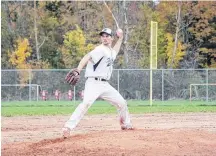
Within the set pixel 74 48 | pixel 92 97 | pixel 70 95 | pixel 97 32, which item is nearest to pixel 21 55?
pixel 74 48

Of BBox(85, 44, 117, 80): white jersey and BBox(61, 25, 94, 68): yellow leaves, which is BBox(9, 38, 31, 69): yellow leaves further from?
BBox(85, 44, 117, 80): white jersey

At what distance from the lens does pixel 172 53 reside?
43500mm

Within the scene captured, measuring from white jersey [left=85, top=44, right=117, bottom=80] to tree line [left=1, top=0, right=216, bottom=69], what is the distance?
31853 millimetres

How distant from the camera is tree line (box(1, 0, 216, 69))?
4369 cm

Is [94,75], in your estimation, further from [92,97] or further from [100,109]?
[100,109]

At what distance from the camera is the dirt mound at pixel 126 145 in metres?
9.05

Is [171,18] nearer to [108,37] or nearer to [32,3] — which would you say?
[32,3]

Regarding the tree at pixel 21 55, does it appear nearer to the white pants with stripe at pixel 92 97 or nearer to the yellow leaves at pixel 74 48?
the yellow leaves at pixel 74 48

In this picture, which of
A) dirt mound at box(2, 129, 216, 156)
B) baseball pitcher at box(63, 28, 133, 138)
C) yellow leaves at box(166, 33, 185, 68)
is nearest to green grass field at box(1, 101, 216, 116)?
yellow leaves at box(166, 33, 185, 68)

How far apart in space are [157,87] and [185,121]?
54.8 ft

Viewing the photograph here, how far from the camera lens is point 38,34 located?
1918 inches

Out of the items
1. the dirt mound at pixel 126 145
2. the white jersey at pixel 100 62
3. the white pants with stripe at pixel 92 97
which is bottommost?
the dirt mound at pixel 126 145

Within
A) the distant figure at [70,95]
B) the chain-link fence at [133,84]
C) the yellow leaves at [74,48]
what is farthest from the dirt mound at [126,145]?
the yellow leaves at [74,48]

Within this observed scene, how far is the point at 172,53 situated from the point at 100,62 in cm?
3293
